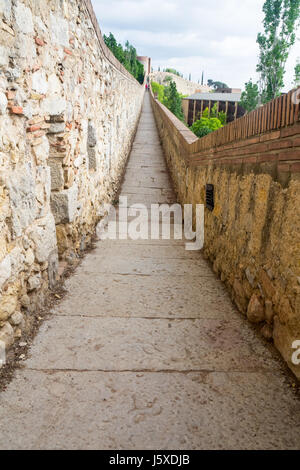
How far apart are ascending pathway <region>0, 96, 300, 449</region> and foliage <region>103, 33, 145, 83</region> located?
1773 cm

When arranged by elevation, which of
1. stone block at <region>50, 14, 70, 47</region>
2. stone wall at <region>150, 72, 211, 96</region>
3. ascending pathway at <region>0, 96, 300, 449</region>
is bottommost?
ascending pathway at <region>0, 96, 300, 449</region>

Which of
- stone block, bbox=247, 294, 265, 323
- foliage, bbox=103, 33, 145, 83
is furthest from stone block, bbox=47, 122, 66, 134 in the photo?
foliage, bbox=103, 33, 145, 83

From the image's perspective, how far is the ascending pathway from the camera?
1485 mm

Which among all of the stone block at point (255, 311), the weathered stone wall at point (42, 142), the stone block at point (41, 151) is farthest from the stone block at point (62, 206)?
the stone block at point (255, 311)

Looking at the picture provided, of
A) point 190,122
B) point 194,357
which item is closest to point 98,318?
point 194,357

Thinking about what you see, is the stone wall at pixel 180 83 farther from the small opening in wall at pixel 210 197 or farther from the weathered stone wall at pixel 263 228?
the weathered stone wall at pixel 263 228

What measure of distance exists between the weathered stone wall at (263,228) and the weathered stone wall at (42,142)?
1.49m

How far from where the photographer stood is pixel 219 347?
214 cm

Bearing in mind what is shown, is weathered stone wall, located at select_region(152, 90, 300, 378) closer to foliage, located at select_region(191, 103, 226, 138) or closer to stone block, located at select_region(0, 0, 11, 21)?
stone block, located at select_region(0, 0, 11, 21)

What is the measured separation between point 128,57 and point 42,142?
3921cm

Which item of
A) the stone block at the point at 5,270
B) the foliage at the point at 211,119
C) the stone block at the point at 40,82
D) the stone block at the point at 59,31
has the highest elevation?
the foliage at the point at 211,119

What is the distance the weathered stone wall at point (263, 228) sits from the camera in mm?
1828

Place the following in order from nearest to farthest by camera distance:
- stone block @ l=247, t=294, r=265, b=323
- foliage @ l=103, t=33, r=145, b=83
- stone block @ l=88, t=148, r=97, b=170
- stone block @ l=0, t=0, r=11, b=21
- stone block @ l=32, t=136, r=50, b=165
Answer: stone block @ l=0, t=0, r=11, b=21
stone block @ l=247, t=294, r=265, b=323
stone block @ l=32, t=136, r=50, b=165
stone block @ l=88, t=148, r=97, b=170
foliage @ l=103, t=33, r=145, b=83
